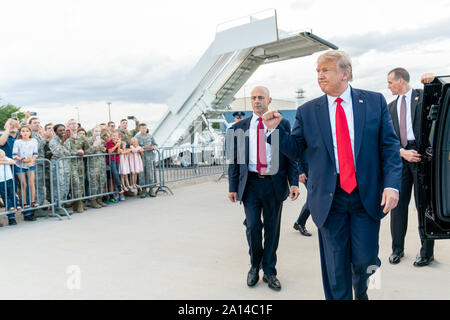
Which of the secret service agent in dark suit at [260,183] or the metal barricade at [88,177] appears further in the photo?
the metal barricade at [88,177]

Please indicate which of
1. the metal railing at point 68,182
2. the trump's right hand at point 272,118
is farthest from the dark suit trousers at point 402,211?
the metal railing at point 68,182

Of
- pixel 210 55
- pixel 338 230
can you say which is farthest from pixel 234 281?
pixel 210 55

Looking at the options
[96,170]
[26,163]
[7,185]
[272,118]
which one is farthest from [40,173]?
[272,118]

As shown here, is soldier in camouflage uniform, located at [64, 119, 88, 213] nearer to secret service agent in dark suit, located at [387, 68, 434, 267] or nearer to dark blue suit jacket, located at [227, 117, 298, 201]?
dark blue suit jacket, located at [227, 117, 298, 201]

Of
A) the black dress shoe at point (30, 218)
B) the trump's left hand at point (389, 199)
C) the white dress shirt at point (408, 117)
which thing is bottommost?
the black dress shoe at point (30, 218)

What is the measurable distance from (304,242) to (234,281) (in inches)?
68.0

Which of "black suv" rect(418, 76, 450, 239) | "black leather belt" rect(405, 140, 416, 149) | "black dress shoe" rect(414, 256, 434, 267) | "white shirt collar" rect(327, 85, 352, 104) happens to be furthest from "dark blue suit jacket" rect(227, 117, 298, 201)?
"black dress shoe" rect(414, 256, 434, 267)

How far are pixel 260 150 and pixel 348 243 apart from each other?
1360 millimetres

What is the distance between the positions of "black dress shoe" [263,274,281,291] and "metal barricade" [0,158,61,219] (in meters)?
Answer: 5.13

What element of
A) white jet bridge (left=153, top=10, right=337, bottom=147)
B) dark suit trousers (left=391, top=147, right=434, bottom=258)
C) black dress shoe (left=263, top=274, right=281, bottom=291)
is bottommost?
black dress shoe (left=263, top=274, right=281, bottom=291)

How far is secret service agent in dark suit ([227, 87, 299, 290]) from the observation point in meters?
3.74

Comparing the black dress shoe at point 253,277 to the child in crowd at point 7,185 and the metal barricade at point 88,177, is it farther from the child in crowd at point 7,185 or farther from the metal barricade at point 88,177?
the child in crowd at point 7,185

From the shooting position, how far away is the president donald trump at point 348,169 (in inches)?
103

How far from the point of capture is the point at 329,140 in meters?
2.68
